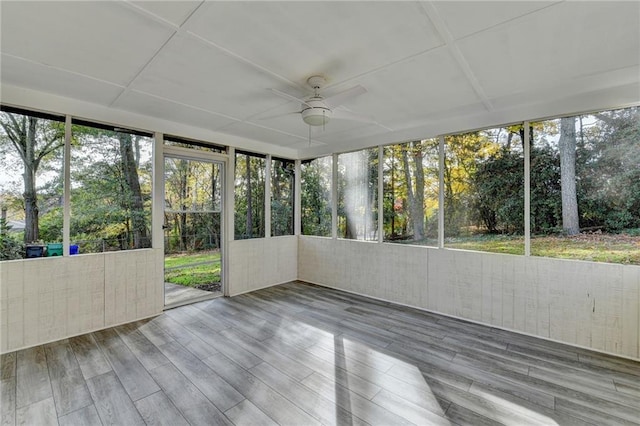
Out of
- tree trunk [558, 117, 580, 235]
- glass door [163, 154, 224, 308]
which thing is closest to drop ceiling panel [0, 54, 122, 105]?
glass door [163, 154, 224, 308]

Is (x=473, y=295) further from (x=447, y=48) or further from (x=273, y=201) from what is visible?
(x=273, y=201)

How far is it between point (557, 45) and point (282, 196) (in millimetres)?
4128

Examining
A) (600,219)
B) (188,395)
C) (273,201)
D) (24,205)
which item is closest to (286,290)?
(273,201)

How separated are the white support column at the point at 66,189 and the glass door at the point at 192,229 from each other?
96cm

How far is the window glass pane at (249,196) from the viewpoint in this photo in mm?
4543

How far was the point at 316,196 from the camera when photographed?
524 cm

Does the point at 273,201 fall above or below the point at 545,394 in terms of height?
above

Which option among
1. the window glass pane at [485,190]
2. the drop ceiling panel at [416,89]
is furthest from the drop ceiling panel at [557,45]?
the window glass pane at [485,190]

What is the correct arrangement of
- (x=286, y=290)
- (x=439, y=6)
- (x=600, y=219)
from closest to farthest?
(x=439, y=6) → (x=600, y=219) → (x=286, y=290)

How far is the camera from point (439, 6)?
159 cm

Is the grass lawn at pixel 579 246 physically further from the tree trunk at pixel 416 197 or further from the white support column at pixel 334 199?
the white support column at pixel 334 199

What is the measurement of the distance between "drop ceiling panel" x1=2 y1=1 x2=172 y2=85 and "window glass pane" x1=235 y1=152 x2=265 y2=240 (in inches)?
92.8

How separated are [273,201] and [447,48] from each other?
3.67m

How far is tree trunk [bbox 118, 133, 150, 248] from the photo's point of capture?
3422 mm
